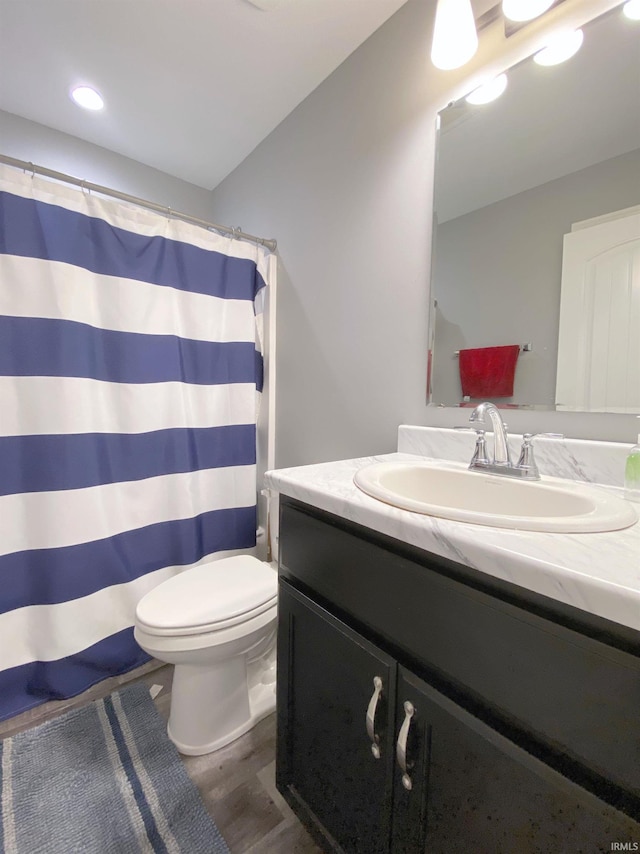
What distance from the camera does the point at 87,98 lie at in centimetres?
150

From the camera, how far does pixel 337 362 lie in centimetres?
141

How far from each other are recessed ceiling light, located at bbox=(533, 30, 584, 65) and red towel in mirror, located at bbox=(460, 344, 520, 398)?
682mm

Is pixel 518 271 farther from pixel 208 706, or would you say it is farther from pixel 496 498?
pixel 208 706

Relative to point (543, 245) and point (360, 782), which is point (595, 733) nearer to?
point (360, 782)

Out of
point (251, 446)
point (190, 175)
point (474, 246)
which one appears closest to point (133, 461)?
point (251, 446)

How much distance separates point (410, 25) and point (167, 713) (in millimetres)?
2403

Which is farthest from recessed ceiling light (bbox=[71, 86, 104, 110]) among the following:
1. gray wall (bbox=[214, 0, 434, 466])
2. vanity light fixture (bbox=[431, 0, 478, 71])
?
vanity light fixture (bbox=[431, 0, 478, 71])

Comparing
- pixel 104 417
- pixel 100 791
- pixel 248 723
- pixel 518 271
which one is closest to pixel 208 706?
pixel 248 723

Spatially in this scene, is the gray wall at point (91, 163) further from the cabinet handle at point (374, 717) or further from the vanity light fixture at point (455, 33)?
the cabinet handle at point (374, 717)

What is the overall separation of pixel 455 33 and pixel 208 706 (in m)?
2.01

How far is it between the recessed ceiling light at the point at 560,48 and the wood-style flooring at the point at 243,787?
78.6 inches

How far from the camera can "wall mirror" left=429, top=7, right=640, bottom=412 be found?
783 millimetres

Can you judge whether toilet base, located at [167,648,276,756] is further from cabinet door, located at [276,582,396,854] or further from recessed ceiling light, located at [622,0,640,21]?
recessed ceiling light, located at [622,0,640,21]

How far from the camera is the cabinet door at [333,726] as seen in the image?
2.06 feet
